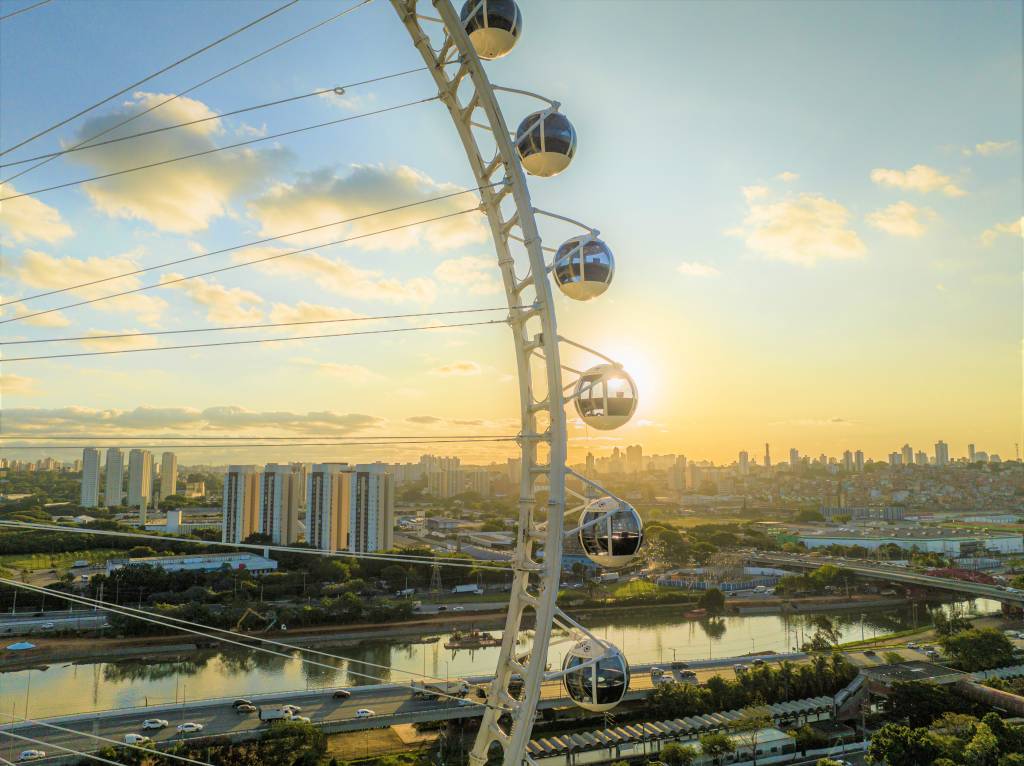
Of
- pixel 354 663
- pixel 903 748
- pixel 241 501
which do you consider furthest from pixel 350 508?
pixel 903 748

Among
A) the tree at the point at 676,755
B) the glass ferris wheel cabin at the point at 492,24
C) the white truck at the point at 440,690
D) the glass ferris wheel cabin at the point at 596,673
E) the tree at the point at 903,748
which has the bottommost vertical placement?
the tree at the point at 676,755

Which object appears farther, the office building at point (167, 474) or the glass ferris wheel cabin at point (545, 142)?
the office building at point (167, 474)

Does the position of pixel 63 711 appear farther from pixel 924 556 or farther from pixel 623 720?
pixel 924 556

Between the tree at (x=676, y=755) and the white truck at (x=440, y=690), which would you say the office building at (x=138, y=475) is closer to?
the white truck at (x=440, y=690)

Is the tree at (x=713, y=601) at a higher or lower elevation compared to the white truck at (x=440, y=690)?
lower

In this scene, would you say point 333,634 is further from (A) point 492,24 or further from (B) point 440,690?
(A) point 492,24

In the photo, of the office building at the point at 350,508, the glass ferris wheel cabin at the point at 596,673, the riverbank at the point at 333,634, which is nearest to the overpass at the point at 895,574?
the riverbank at the point at 333,634
